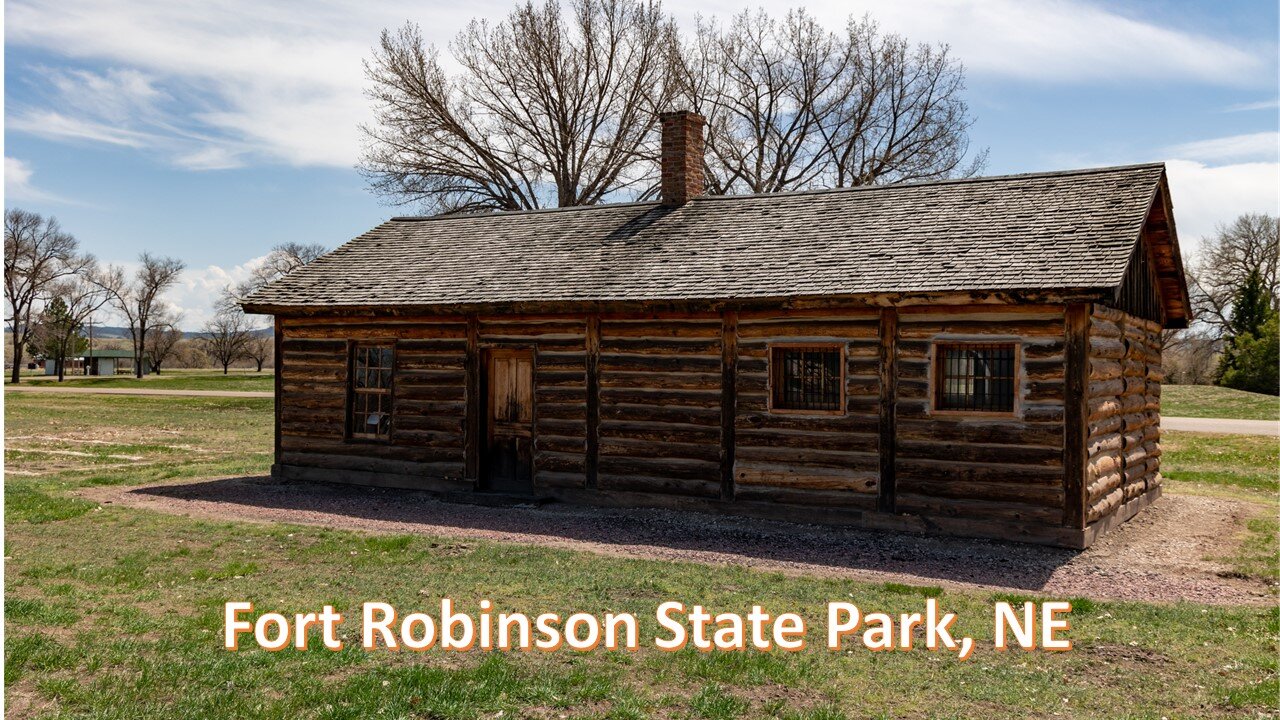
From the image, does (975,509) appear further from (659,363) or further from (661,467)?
(659,363)

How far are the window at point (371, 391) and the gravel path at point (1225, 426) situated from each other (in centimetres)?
2084

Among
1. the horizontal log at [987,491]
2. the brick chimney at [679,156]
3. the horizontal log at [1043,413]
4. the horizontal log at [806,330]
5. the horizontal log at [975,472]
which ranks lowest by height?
the horizontal log at [987,491]

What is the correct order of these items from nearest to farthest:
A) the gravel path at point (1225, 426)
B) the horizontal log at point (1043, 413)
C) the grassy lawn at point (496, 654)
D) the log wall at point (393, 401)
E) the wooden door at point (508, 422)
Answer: the grassy lawn at point (496, 654)
the horizontal log at point (1043, 413)
the wooden door at point (508, 422)
the log wall at point (393, 401)
the gravel path at point (1225, 426)

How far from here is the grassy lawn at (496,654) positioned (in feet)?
19.1

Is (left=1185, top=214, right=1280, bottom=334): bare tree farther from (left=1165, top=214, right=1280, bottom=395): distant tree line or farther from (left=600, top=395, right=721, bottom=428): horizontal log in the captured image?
(left=600, top=395, right=721, bottom=428): horizontal log

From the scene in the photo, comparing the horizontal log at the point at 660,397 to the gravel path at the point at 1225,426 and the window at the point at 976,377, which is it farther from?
the gravel path at the point at 1225,426

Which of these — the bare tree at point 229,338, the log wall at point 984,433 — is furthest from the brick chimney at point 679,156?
the bare tree at point 229,338

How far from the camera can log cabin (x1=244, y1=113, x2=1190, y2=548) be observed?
11820 mm

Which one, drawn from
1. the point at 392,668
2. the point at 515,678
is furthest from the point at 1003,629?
the point at 392,668

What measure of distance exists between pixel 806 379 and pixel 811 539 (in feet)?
7.70

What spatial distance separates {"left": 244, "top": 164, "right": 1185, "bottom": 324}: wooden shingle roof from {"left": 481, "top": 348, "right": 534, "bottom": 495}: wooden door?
1222mm

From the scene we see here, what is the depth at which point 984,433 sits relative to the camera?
11.9 meters

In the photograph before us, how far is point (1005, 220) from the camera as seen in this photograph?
13.6 metres

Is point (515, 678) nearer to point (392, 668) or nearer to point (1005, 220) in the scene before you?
point (392, 668)
